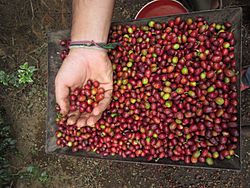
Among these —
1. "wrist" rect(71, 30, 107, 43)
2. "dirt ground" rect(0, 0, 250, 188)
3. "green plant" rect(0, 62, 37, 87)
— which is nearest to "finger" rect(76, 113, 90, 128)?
"wrist" rect(71, 30, 107, 43)

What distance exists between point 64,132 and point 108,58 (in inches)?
30.5

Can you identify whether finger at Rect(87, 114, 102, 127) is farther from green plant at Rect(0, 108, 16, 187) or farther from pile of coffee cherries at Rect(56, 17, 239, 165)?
green plant at Rect(0, 108, 16, 187)

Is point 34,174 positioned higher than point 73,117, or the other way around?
point 73,117

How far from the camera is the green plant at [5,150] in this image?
11.3ft

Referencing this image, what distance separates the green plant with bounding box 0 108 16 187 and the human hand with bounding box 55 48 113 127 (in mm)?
1532

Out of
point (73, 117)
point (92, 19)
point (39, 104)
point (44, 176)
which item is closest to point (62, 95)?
point (73, 117)

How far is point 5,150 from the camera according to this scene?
3.61 metres

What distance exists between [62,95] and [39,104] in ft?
4.87

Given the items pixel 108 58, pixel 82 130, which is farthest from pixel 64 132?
pixel 108 58

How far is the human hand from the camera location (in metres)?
2.26

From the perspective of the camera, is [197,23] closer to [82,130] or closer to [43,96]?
[82,130]

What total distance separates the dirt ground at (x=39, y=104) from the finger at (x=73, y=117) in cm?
119

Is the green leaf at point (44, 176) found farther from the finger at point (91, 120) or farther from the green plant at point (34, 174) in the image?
the finger at point (91, 120)

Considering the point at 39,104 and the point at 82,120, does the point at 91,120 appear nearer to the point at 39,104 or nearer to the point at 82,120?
the point at 82,120
